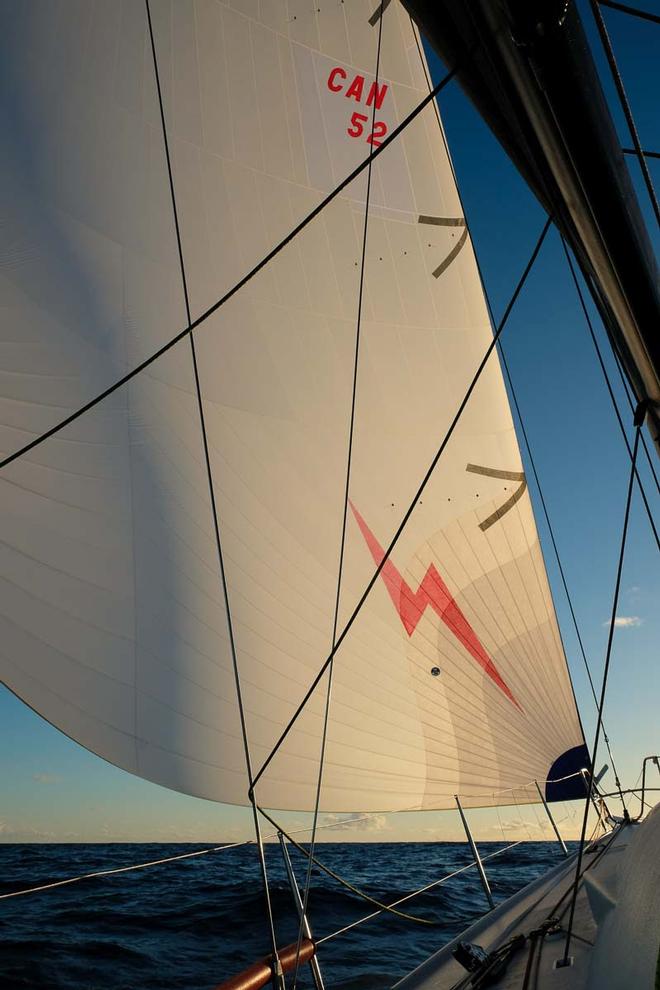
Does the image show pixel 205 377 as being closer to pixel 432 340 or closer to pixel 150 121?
pixel 150 121

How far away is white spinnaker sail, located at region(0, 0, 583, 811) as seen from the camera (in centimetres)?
288

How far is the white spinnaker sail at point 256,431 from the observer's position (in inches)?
113

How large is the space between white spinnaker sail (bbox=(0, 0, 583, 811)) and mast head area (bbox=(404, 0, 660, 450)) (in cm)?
200

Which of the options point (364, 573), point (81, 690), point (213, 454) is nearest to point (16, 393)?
point (213, 454)

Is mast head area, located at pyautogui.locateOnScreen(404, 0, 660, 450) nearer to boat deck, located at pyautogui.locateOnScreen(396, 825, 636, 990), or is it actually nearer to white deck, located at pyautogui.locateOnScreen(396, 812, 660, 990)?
white deck, located at pyautogui.locateOnScreen(396, 812, 660, 990)

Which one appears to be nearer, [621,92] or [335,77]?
[621,92]

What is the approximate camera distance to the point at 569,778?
15.2 feet

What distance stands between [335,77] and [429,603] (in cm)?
373

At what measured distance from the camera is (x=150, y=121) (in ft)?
11.5

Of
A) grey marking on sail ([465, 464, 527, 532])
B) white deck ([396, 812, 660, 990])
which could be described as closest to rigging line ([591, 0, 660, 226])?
white deck ([396, 812, 660, 990])

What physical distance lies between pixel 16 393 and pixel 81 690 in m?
1.34

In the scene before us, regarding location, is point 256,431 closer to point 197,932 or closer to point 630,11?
point 630,11

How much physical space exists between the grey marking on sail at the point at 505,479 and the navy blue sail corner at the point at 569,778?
180cm

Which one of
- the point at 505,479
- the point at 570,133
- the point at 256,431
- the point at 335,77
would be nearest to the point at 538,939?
the point at 570,133
